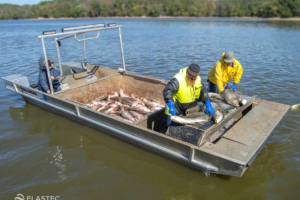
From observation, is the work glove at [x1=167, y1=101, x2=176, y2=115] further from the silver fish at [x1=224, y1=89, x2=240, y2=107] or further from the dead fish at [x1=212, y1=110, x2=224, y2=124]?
the silver fish at [x1=224, y1=89, x2=240, y2=107]

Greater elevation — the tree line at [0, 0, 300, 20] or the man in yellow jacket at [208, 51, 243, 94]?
the tree line at [0, 0, 300, 20]

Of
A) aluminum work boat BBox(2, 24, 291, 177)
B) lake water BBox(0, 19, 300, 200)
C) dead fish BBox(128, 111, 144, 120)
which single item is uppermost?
aluminum work boat BBox(2, 24, 291, 177)

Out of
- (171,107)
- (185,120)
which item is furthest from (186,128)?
(171,107)

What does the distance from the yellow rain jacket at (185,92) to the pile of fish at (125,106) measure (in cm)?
197

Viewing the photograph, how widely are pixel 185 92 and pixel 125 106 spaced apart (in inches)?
118

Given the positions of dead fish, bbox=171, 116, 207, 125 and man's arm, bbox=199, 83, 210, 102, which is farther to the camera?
man's arm, bbox=199, 83, 210, 102

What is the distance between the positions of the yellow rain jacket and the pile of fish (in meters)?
1.97

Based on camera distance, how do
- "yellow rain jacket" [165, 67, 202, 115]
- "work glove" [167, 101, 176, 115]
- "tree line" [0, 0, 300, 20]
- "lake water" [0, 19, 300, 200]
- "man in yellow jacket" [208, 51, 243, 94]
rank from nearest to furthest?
"lake water" [0, 19, 300, 200] → "work glove" [167, 101, 176, 115] → "yellow rain jacket" [165, 67, 202, 115] → "man in yellow jacket" [208, 51, 243, 94] → "tree line" [0, 0, 300, 20]

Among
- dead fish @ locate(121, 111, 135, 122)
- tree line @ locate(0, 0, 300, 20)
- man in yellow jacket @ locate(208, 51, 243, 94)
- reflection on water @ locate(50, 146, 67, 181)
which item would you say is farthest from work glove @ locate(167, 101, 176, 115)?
tree line @ locate(0, 0, 300, 20)

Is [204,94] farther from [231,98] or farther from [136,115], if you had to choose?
[136,115]

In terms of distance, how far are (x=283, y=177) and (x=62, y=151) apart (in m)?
5.23

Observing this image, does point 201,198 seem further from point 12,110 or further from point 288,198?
point 12,110

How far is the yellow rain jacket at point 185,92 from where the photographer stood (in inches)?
185

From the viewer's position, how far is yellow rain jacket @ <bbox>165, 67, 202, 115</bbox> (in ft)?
15.5
